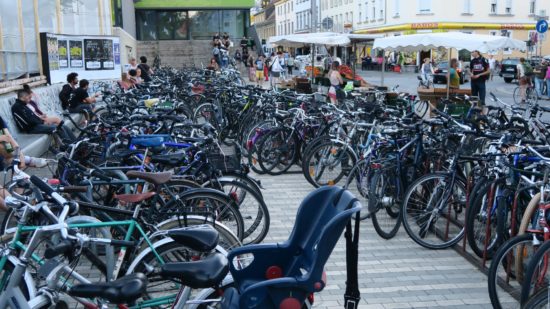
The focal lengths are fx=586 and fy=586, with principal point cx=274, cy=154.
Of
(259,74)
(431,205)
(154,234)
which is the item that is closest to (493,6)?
(259,74)

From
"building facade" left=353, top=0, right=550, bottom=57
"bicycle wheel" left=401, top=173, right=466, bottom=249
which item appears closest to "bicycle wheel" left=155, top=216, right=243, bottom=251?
"bicycle wheel" left=401, top=173, right=466, bottom=249

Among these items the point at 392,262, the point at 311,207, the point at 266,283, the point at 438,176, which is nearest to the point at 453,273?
the point at 392,262

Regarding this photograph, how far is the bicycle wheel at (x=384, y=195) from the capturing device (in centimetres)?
573

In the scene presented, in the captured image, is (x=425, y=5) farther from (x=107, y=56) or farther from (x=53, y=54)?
(x=53, y=54)

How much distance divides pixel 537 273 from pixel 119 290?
8.33ft

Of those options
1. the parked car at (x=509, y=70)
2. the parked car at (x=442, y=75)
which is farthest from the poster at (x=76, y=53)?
the parked car at (x=509, y=70)

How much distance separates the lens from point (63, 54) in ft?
47.6

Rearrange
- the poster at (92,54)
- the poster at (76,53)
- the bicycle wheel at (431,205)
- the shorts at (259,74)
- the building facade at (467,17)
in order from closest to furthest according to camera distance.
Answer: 1. the bicycle wheel at (431,205)
2. the poster at (76,53)
3. the poster at (92,54)
4. the shorts at (259,74)
5. the building facade at (467,17)

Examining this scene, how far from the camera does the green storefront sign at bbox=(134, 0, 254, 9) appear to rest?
3847 centimetres

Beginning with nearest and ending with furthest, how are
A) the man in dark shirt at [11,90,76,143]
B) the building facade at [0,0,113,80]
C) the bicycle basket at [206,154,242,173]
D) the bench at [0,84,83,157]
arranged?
the bicycle basket at [206,154,242,173]
the bench at [0,84,83,157]
the man in dark shirt at [11,90,76,143]
the building facade at [0,0,113,80]

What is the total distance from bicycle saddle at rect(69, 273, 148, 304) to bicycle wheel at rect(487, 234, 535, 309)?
2502mm

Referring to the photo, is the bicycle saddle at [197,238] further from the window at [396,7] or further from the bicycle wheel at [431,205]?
the window at [396,7]

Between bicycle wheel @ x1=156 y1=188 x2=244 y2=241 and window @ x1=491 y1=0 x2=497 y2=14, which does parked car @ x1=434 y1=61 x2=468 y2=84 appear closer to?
window @ x1=491 y1=0 x2=497 y2=14

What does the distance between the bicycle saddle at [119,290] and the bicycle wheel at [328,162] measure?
5131mm
